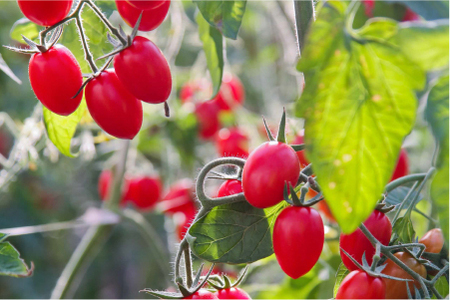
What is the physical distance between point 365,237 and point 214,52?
0.95 ft

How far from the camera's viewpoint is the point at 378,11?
1.02m

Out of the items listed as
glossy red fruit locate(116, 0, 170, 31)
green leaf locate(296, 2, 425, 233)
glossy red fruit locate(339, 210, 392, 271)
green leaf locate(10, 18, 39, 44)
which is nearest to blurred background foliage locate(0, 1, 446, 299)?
green leaf locate(10, 18, 39, 44)

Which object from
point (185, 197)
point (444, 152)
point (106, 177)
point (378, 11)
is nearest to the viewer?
point (444, 152)

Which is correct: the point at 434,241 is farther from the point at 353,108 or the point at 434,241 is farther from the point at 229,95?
the point at 229,95

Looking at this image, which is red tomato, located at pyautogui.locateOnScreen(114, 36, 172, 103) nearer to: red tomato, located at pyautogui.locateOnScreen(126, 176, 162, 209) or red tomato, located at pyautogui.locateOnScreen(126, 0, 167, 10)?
red tomato, located at pyautogui.locateOnScreen(126, 0, 167, 10)

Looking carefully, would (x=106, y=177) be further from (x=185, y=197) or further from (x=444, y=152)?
(x=444, y=152)

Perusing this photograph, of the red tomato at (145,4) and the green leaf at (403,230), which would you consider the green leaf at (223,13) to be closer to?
the red tomato at (145,4)

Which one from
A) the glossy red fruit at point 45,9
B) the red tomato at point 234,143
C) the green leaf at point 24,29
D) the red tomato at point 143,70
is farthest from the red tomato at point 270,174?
the red tomato at point 234,143

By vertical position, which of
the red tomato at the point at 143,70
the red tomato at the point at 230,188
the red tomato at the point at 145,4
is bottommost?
the red tomato at the point at 230,188

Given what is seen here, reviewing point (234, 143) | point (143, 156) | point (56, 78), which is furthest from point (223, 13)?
point (143, 156)

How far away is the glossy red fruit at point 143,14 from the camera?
1.89 ft

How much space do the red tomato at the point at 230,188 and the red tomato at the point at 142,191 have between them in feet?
2.68

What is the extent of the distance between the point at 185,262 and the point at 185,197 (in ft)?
2.54

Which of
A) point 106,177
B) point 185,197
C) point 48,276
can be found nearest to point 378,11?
point 185,197
